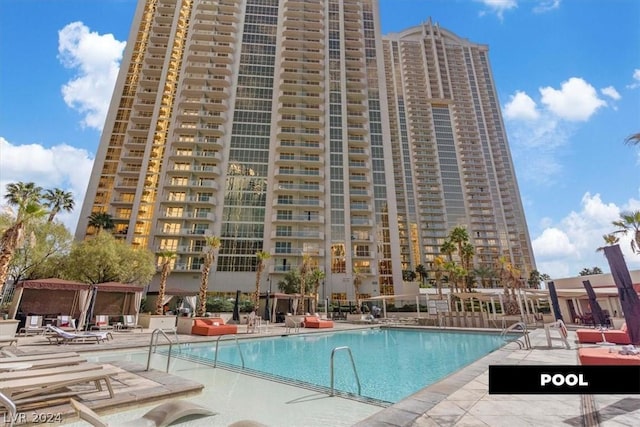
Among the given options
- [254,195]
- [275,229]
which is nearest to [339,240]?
[275,229]

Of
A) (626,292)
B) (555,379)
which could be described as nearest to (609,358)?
(555,379)

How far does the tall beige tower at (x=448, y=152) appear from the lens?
79500 millimetres

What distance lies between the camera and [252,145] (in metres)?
47.8

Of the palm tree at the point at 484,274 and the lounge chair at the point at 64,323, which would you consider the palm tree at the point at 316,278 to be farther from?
the palm tree at the point at 484,274

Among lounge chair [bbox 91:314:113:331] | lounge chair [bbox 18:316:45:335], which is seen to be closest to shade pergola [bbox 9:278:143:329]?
lounge chair [bbox 91:314:113:331]

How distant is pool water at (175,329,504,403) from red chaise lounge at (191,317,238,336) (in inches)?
68.2

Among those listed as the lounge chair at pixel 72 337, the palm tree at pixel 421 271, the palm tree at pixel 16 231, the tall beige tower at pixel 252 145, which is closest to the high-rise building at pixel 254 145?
the tall beige tower at pixel 252 145

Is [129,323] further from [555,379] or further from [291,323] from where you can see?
[555,379]

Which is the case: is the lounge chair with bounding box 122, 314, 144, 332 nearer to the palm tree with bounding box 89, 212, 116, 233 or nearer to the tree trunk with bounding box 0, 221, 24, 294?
the tree trunk with bounding box 0, 221, 24, 294

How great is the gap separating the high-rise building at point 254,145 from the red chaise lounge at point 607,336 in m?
29.1

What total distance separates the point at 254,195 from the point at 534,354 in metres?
40.7

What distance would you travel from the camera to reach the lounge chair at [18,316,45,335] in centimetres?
1414

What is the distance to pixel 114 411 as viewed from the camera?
4238 mm

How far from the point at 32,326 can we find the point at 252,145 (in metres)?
37.2
